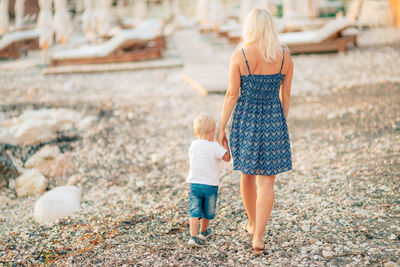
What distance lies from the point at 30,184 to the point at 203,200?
2.41 m

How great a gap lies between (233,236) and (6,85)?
8.07m

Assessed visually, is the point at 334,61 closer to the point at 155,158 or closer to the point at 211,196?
the point at 155,158

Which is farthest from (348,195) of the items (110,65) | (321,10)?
(321,10)

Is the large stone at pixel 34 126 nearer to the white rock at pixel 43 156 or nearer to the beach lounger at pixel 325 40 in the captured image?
the white rock at pixel 43 156

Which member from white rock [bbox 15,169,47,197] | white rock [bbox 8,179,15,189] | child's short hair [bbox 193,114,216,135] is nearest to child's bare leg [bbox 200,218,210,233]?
child's short hair [bbox 193,114,216,135]

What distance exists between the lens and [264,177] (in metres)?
2.86

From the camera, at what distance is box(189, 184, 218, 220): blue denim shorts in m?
2.94

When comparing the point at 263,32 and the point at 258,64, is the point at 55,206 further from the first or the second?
the point at 263,32

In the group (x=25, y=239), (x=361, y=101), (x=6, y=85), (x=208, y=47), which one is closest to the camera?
(x=25, y=239)

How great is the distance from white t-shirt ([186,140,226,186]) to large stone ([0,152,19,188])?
2.76m

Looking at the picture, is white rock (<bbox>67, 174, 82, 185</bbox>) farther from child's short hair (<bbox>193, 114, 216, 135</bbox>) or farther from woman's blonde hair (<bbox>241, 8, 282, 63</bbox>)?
woman's blonde hair (<bbox>241, 8, 282, 63</bbox>)

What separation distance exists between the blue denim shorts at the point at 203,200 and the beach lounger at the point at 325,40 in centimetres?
900

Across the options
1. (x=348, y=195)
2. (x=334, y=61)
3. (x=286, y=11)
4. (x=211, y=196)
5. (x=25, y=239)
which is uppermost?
(x=286, y=11)

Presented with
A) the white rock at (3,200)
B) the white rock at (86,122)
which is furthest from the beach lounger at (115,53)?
the white rock at (3,200)
